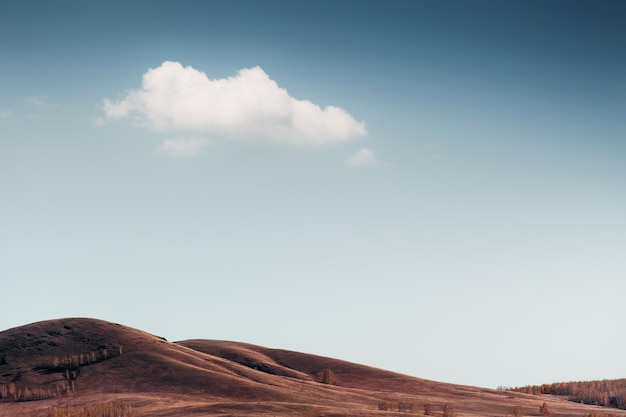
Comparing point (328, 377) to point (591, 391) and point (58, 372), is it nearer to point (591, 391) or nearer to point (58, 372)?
point (58, 372)

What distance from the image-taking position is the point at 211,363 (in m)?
127

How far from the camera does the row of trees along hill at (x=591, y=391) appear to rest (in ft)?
467

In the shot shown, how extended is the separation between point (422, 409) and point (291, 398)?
61.8ft

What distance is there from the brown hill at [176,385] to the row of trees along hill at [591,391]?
7.37 meters

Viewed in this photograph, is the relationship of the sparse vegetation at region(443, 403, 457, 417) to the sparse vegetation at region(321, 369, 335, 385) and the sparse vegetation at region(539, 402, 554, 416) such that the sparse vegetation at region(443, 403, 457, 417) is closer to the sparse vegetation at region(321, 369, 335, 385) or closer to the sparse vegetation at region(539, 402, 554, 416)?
the sparse vegetation at region(539, 402, 554, 416)

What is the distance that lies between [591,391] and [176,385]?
85381 millimetres

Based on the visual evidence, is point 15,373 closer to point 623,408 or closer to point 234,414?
point 234,414

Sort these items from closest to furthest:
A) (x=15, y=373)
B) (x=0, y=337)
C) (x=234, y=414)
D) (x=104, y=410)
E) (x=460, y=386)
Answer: (x=234, y=414) < (x=104, y=410) < (x=15, y=373) < (x=0, y=337) < (x=460, y=386)

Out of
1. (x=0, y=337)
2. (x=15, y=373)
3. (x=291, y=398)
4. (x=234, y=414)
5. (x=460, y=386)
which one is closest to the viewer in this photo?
(x=234, y=414)

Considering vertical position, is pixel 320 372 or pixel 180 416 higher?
pixel 320 372

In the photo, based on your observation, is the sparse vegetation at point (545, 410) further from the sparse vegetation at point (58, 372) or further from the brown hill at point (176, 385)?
the sparse vegetation at point (58, 372)

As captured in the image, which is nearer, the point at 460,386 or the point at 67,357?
the point at 67,357

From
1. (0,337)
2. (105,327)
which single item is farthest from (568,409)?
(0,337)

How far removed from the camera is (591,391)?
149 m
